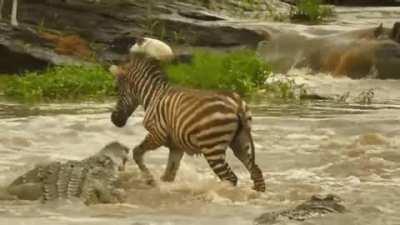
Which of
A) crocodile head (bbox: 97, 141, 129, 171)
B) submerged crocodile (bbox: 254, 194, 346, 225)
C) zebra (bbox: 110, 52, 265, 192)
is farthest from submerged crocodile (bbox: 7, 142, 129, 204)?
submerged crocodile (bbox: 254, 194, 346, 225)

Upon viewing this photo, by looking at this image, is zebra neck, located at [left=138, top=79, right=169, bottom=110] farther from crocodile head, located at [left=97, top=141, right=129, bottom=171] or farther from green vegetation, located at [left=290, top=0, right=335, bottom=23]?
green vegetation, located at [left=290, top=0, right=335, bottom=23]

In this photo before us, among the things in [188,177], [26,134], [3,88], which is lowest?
[3,88]

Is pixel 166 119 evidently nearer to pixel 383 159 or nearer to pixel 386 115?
pixel 383 159

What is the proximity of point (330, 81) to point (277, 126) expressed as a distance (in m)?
7.14

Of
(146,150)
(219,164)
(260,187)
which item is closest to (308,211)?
(219,164)

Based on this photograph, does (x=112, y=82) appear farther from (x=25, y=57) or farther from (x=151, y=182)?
(x=151, y=182)

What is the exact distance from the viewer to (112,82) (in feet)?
61.7

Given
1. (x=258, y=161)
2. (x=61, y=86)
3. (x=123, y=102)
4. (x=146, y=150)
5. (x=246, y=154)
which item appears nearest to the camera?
(x=246, y=154)

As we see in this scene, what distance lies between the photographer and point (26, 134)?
13.2m

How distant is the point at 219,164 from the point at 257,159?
2580 mm

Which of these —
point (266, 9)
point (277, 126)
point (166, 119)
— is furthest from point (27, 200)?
point (266, 9)

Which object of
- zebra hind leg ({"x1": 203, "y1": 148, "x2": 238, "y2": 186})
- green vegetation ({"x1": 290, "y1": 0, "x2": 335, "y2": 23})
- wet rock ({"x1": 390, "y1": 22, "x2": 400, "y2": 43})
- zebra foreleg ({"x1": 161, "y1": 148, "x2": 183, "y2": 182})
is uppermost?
zebra hind leg ({"x1": 203, "y1": 148, "x2": 238, "y2": 186})

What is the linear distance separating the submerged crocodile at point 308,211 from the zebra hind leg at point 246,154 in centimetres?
115

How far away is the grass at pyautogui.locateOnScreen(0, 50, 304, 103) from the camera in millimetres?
17547
